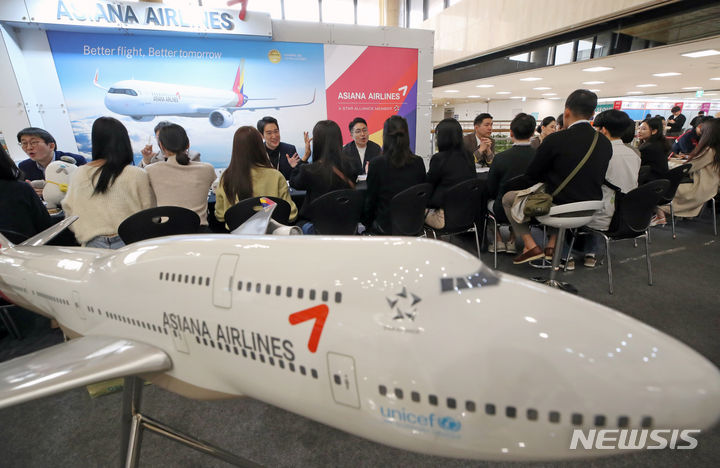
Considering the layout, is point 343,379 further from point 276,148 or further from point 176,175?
point 276,148

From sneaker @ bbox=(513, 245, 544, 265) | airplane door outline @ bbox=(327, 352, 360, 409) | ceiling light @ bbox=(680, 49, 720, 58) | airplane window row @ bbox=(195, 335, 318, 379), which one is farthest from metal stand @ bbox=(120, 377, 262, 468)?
ceiling light @ bbox=(680, 49, 720, 58)

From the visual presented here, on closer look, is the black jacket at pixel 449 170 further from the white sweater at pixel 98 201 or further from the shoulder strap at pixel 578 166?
the white sweater at pixel 98 201

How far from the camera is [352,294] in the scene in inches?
25.6

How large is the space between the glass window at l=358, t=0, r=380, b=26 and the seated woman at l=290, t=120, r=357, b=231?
450 inches

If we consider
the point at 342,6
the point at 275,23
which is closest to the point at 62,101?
the point at 275,23

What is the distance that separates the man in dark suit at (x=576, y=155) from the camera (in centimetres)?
219

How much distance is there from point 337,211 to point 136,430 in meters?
1.67

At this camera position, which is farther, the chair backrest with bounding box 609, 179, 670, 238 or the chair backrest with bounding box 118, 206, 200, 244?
the chair backrest with bounding box 609, 179, 670, 238

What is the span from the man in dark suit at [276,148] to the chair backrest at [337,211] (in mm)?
1349

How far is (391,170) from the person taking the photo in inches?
104

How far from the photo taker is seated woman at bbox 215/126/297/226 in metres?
2.17

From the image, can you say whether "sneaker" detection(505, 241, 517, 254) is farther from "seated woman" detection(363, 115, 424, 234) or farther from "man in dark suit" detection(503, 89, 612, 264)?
"seated woman" detection(363, 115, 424, 234)

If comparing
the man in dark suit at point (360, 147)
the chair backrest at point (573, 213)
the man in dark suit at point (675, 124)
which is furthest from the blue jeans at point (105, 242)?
the man in dark suit at point (675, 124)

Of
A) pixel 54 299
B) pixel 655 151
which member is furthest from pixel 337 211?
pixel 655 151
